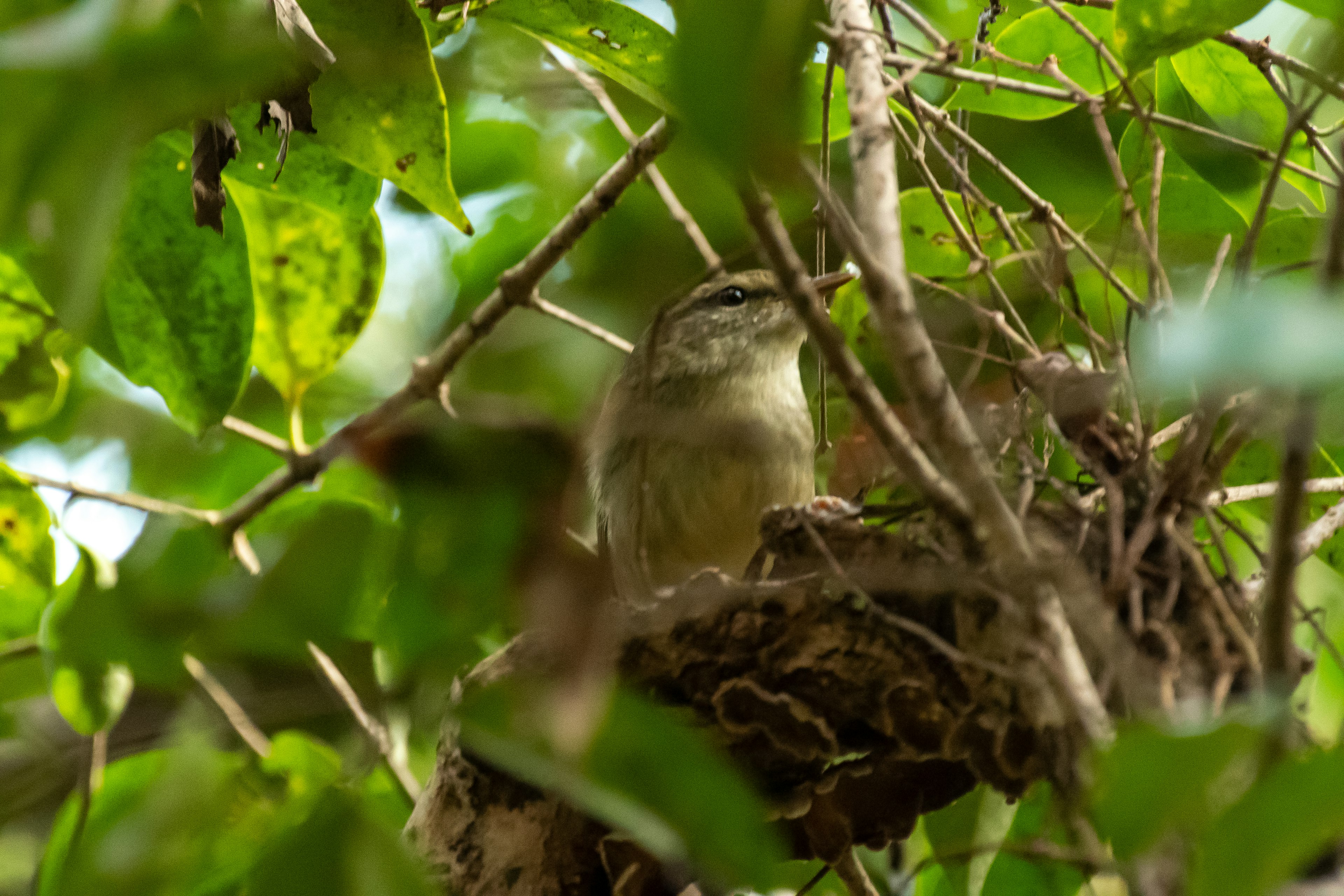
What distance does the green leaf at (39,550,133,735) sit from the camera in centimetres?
94

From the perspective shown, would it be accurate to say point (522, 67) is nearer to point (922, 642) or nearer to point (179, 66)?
point (922, 642)

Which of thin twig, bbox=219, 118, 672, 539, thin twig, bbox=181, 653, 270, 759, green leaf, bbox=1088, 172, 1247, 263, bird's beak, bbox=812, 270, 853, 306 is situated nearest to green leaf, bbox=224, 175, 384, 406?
thin twig, bbox=219, 118, 672, 539

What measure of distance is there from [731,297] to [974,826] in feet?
5.87

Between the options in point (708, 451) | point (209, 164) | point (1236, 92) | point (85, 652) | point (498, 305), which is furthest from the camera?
point (708, 451)

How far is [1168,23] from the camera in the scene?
156 cm

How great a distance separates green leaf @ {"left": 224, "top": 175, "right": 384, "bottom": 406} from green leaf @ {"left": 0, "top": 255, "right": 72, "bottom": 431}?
401 millimetres

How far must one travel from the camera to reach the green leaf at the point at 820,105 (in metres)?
1.83

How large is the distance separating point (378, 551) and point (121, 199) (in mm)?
361

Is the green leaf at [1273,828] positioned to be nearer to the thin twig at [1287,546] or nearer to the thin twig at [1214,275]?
the thin twig at [1287,546]

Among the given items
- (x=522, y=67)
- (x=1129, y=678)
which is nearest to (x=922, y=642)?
(x=1129, y=678)

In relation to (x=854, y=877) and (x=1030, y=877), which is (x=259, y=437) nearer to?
(x=854, y=877)

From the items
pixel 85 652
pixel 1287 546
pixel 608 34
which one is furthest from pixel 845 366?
pixel 608 34

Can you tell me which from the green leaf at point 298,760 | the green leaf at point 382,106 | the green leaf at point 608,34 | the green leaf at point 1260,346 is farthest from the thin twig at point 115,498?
the green leaf at point 1260,346

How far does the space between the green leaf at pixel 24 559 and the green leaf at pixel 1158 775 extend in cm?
206
